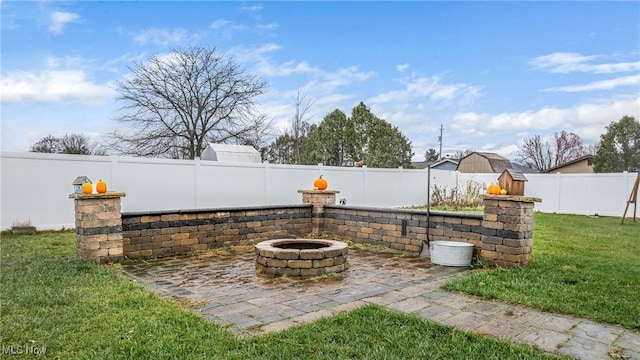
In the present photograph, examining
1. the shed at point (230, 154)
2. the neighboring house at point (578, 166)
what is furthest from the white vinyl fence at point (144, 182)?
the neighboring house at point (578, 166)

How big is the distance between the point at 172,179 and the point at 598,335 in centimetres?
859

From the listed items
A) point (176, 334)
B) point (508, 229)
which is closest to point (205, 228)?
point (176, 334)

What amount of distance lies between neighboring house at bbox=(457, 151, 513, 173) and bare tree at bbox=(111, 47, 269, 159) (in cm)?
1619

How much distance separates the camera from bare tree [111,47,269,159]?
1523cm

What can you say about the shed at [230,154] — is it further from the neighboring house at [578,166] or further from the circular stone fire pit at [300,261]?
the neighboring house at [578,166]

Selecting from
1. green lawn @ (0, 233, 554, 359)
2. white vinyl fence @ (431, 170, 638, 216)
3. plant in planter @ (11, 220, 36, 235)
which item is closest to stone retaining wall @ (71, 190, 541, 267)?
green lawn @ (0, 233, 554, 359)

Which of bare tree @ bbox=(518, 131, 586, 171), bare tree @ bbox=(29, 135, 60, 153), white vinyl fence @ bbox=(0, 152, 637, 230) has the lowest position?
white vinyl fence @ bbox=(0, 152, 637, 230)

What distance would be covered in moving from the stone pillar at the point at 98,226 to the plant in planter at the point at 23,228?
3486 mm

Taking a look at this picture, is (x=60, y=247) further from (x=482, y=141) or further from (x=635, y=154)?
(x=482, y=141)

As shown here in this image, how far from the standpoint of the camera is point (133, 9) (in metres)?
8.25

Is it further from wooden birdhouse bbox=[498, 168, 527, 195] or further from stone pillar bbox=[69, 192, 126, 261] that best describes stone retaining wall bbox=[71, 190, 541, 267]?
wooden birdhouse bbox=[498, 168, 527, 195]

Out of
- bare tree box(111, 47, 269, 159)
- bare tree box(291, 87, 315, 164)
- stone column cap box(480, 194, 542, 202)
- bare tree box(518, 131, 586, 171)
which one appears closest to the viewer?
stone column cap box(480, 194, 542, 202)

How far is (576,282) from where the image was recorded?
13.8ft

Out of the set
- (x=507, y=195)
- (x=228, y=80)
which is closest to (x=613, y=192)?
(x=507, y=195)
